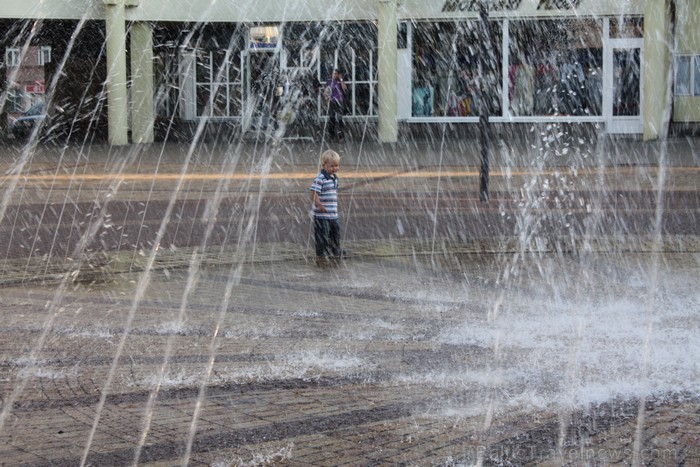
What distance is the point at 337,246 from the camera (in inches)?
460

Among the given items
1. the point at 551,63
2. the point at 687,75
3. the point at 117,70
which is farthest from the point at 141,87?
the point at 687,75

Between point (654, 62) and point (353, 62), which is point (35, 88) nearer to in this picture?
point (353, 62)

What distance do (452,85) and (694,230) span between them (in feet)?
61.3

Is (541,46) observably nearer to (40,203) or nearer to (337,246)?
(40,203)

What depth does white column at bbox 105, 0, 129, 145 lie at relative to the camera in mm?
28016

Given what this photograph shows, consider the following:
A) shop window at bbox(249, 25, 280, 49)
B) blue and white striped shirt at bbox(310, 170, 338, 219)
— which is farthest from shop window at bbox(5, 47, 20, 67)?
blue and white striped shirt at bbox(310, 170, 338, 219)

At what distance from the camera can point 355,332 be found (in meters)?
7.99

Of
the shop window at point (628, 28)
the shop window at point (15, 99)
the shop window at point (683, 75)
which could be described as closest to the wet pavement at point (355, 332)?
the shop window at point (628, 28)

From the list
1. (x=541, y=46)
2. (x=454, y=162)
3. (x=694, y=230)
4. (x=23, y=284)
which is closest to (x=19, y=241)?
(x=23, y=284)

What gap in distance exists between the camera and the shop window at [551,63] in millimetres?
30656

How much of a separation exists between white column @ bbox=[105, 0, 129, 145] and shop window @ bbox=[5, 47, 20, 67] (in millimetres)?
→ 6416

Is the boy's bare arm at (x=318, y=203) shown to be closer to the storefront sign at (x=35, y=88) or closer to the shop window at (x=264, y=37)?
the shop window at (x=264, y=37)

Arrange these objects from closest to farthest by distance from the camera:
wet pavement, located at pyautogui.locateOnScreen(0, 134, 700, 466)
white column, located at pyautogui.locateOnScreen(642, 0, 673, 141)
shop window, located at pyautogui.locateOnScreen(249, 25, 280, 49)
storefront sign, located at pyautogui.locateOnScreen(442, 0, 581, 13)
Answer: wet pavement, located at pyautogui.locateOnScreen(0, 134, 700, 466), white column, located at pyautogui.locateOnScreen(642, 0, 673, 141), storefront sign, located at pyautogui.locateOnScreen(442, 0, 581, 13), shop window, located at pyautogui.locateOnScreen(249, 25, 280, 49)

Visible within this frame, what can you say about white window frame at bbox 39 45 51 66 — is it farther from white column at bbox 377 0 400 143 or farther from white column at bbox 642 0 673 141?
white column at bbox 642 0 673 141
